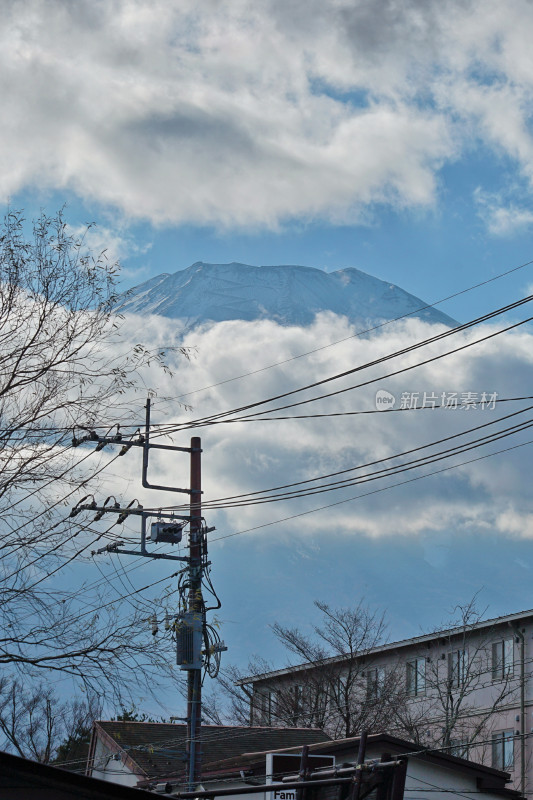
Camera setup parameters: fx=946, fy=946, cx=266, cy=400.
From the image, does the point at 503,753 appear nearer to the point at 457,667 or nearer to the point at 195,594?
the point at 457,667

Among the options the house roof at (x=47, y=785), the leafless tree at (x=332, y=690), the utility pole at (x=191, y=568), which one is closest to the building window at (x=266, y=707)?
the leafless tree at (x=332, y=690)

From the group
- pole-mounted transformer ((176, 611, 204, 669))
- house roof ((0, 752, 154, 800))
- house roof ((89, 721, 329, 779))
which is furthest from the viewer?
house roof ((89, 721, 329, 779))

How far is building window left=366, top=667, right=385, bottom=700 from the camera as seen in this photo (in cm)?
4430

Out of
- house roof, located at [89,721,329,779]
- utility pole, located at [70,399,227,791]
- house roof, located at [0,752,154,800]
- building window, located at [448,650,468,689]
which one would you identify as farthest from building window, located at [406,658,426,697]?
house roof, located at [0,752,154,800]

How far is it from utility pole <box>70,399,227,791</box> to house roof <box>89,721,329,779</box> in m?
8.84

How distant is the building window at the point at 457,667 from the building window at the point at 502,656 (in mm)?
1385

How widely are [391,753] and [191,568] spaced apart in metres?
7.18

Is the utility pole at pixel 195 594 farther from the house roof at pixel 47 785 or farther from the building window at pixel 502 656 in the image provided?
the building window at pixel 502 656

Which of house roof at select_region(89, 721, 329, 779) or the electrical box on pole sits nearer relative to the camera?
the electrical box on pole

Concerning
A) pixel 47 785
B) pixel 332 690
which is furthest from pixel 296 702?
pixel 47 785

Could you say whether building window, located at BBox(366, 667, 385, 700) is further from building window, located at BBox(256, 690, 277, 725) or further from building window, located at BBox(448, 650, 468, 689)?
building window, located at BBox(256, 690, 277, 725)

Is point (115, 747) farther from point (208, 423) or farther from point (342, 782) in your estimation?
point (342, 782)

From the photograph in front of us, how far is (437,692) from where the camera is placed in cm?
4519

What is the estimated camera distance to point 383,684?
45.8 m
